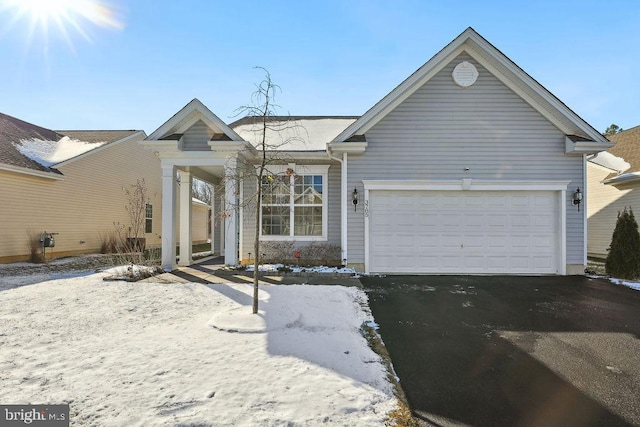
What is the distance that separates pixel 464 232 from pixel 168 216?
8.71 metres

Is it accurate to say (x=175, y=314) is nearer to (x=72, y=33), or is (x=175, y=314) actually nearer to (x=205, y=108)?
(x=205, y=108)

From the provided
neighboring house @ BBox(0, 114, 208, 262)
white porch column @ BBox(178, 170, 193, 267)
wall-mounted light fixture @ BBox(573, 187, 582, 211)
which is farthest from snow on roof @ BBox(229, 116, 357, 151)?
neighboring house @ BBox(0, 114, 208, 262)

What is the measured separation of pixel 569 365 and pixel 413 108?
24.6 ft

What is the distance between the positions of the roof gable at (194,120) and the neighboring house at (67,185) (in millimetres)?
7123

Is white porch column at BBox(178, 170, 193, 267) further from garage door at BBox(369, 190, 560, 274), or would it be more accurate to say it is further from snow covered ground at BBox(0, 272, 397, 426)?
garage door at BBox(369, 190, 560, 274)

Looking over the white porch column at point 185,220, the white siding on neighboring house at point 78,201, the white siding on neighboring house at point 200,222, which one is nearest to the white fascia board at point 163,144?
the white porch column at point 185,220

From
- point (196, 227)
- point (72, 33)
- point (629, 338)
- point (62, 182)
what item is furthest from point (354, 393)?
point (196, 227)

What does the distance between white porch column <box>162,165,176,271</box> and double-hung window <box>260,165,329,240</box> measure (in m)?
2.71

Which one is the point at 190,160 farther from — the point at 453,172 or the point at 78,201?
the point at 78,201

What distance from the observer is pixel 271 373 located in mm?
3367

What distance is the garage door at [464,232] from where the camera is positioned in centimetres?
941

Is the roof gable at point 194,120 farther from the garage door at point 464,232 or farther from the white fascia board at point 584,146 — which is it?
the white fascia board at point 584,146

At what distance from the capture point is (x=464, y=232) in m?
9.45

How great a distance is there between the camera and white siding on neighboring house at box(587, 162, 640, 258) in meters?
13.1
